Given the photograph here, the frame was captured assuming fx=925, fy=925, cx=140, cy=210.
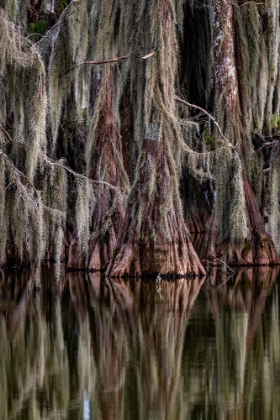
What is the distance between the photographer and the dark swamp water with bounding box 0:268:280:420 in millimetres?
4562

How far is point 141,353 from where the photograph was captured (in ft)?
19.7

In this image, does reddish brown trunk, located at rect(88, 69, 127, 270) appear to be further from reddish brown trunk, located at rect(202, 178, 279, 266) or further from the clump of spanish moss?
the clump of spanish moss

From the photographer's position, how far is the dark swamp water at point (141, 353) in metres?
4.56

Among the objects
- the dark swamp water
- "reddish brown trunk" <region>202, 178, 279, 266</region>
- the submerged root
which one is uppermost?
"reddish brown trunk" <region>202, 178, 279, 266</region>

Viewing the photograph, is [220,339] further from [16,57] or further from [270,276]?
[270,276]

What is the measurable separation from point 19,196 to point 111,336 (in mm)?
2662

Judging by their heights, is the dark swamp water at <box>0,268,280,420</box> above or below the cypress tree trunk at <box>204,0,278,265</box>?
below

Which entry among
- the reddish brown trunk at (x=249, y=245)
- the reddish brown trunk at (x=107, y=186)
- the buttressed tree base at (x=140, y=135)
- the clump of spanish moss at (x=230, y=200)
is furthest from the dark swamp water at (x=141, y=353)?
the reddish brown trunk at (x=107, y=186)

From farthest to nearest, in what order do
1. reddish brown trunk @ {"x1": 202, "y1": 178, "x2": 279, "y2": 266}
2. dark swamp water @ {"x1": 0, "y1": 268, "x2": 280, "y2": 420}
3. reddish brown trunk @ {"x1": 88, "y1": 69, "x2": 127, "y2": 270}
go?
reddish brown trunk @ {"x1": 88, "y1": 69, "x2": 127, "y2": 270} → reddish brown trunk @ {"x1": 202, "y1": 178, "x2": 279, "y2": 266} → dark swamp water @ {"x1": 0, "y1": 268, "x2": 280, "y2": 420}

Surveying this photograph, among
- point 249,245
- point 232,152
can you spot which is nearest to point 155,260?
point 249,245

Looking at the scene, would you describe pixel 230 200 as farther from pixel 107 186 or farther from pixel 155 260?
pixel 107 186

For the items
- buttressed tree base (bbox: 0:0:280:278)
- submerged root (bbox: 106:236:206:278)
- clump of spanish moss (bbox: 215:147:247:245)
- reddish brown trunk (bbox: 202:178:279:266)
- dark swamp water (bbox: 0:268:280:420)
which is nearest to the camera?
dark swamp water (bbox: 0:268:280:420)

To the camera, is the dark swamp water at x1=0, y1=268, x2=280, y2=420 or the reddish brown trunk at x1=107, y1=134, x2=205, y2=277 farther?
the reddish brown trunk at x1=107, y1=134, x2=205, y2=277

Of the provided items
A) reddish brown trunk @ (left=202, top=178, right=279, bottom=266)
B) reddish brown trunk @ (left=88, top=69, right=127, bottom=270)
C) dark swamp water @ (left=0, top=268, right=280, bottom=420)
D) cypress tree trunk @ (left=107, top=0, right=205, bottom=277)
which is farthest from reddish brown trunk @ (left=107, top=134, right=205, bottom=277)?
reddish brown trunk @ (left=88, top=69, right=127, bottom=270)
